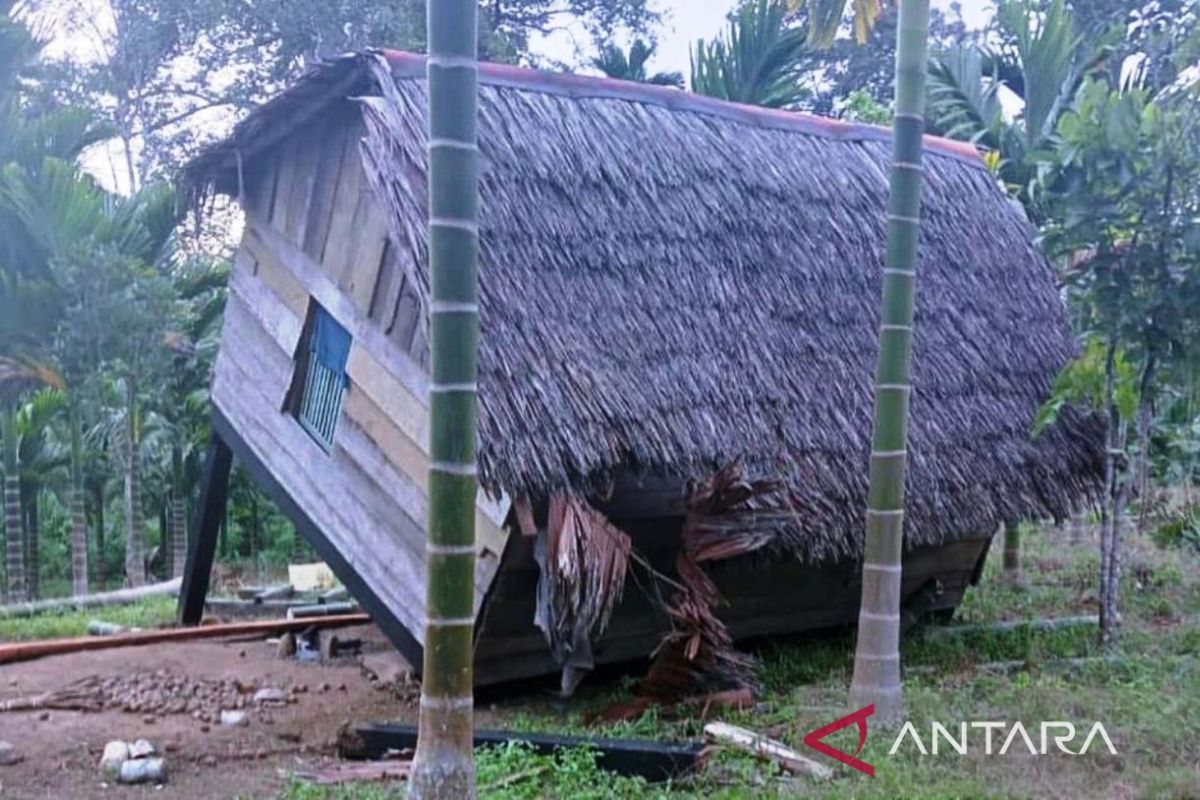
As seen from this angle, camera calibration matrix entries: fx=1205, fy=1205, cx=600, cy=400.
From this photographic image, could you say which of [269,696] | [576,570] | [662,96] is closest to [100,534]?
[269,696]

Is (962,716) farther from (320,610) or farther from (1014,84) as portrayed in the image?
(1014,84)

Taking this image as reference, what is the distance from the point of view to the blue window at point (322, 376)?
7.88 metres

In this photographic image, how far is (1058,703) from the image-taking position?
5801 millimetres

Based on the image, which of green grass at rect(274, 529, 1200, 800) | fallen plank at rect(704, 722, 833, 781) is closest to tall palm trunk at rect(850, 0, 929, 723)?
green grass at rect(274, 529, 1200, 800)

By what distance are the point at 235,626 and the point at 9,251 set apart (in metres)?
4.56

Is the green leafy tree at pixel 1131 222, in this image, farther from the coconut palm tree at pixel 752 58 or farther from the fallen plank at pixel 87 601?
the fallen plank at pixel 87 601

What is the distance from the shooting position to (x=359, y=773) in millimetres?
5176

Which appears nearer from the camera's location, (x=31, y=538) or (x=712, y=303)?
(x=712, y=303)

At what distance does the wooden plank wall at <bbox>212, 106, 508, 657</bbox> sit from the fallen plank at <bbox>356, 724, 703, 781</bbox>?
1183 mm

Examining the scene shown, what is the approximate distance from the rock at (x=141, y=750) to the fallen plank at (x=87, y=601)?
615 centimetres

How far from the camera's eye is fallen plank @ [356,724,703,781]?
5.02m

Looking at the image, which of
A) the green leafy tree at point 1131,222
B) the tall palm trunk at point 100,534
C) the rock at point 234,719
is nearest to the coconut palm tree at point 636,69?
the green leafy tree at point 1131,222

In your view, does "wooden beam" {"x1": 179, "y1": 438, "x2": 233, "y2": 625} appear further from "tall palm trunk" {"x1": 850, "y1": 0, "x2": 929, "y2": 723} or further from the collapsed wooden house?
"tall palm trunk" {"x1": 850, "y1": 0, "x2": 929, "y2": 723}

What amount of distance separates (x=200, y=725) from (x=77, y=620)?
483cm
